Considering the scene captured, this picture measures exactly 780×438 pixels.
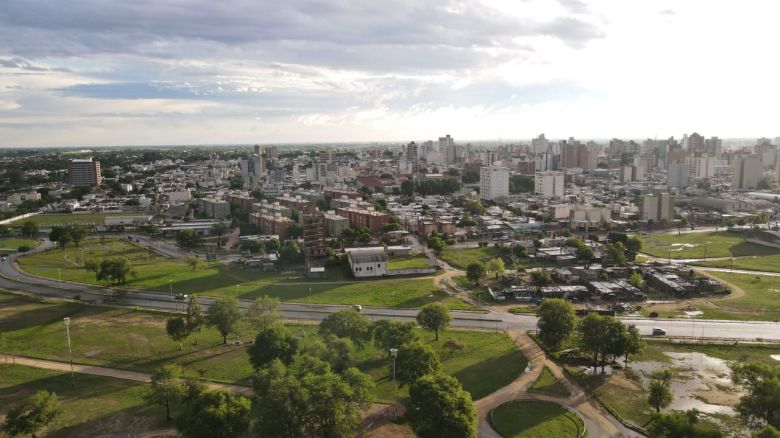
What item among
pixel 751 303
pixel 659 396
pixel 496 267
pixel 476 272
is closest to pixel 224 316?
pixel 476 272

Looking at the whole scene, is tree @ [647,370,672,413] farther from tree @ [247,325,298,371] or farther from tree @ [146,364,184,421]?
tree @ [146,364,184,421]

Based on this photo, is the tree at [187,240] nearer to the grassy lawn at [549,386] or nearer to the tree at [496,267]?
the tree at [496,267]

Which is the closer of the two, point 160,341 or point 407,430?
point 407,430

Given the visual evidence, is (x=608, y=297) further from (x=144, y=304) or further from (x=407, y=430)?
(x=144, y=304)

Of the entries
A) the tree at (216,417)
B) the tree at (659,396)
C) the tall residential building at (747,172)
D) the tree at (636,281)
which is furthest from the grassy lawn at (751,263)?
the tall residential building at (747,172)

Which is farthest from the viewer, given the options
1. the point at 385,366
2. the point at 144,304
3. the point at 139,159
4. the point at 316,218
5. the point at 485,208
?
the point at 139,159

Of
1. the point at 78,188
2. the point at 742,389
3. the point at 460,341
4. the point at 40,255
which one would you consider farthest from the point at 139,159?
the point at 742,389
